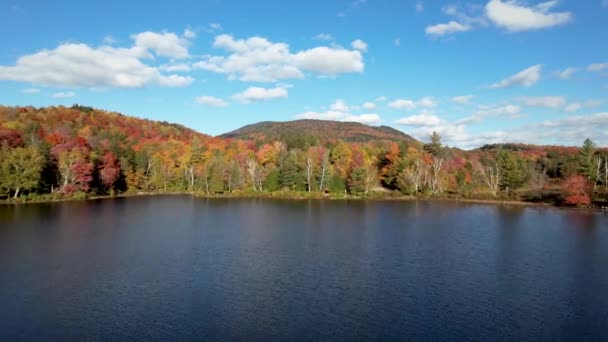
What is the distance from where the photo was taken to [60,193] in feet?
163

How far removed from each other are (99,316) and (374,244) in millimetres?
15746

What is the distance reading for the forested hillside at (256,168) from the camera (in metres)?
49.7

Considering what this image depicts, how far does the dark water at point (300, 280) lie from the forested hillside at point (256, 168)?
17256 mm

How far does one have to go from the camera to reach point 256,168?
60.9 m

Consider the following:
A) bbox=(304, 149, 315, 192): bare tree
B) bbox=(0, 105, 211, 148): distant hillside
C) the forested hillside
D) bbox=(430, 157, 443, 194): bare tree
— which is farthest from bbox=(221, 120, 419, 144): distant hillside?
bbox=(304, 149, 315, 192): bare tree

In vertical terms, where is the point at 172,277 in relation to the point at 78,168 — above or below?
below

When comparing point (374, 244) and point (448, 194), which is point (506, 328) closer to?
point (374, 244)

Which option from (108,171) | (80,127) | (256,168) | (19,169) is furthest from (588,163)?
(80,127)

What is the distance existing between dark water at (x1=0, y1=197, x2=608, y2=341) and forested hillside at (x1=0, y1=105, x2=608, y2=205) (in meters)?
17.3

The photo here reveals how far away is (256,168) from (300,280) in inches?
1695

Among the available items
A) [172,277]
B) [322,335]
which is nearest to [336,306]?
[322,335]

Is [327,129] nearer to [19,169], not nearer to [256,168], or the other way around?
[256,168]

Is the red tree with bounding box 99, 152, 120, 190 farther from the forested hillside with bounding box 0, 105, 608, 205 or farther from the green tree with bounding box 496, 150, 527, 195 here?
the green tree with bounding box 496, 150, 527, 195

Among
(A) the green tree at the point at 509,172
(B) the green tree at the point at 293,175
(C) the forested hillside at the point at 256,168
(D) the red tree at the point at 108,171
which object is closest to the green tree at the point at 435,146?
(C) the forested hillside at the point at 256,168
